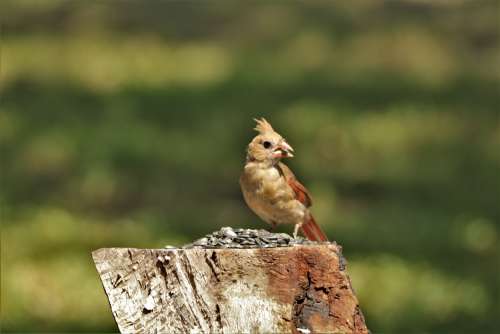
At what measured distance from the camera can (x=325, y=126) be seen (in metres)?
10.8

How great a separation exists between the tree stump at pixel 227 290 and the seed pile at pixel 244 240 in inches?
6.9

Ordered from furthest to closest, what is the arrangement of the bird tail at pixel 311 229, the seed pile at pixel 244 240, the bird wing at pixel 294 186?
the bird tail at pixel 311 229, the bird wing at pixel 294 186, the seed pile at pixel 244 240

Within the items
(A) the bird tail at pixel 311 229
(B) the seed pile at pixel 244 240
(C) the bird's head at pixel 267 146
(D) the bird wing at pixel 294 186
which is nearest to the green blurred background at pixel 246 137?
(A) the bird tail at pixel 311 229

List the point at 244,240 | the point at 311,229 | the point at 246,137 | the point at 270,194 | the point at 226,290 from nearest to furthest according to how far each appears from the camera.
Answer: the point at 226,290 → the point at 244,240 → the point at 270,194 → the point at 311,229 → the point at 246,137

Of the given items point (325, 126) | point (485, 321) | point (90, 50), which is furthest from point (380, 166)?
point (90, 50)

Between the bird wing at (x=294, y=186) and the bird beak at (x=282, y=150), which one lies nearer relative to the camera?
the bird beak at (x=282, y=150)

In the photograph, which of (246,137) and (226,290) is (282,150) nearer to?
(226,290)

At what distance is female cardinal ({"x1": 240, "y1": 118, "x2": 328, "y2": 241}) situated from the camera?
5.29 m

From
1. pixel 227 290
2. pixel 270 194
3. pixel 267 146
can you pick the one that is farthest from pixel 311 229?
pixel 227 290

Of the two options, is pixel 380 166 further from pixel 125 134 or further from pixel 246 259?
pixel 246 259

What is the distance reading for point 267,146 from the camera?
5.32 meters

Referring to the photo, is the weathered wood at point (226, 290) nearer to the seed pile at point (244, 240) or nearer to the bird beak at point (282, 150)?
the seed pile at point (244, 240)

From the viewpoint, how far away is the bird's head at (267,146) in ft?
17.2

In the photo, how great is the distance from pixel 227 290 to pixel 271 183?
1.48 metres
